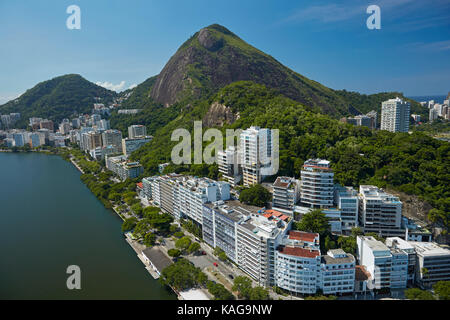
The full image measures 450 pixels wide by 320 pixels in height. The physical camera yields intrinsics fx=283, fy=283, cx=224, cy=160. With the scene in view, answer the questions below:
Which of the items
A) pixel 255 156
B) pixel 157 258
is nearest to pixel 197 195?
pixel 157 258

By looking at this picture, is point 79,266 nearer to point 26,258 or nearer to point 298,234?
point 26,258

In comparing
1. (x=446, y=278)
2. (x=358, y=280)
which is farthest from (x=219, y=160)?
(x=446, y=278)

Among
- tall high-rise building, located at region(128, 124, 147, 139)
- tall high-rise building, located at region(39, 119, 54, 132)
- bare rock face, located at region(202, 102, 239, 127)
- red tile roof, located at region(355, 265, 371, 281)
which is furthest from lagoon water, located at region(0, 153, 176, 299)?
tall high-rise building, located at region(39, 119, 54, 132)

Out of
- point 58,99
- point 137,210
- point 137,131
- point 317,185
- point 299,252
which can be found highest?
point 58,99

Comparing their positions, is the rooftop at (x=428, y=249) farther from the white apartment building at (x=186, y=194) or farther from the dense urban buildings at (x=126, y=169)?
the dense urban buildings at (x=126, y=169)

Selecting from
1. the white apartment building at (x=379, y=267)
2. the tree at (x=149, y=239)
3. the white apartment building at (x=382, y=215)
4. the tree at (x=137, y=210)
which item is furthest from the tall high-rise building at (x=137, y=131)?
the white apartment building at (x=379, y=267)

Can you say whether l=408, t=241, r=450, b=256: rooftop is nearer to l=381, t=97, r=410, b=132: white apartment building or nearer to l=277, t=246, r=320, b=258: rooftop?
l=277, t=246, r=320, b=258: rooftop

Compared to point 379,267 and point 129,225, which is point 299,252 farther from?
point 129,225
